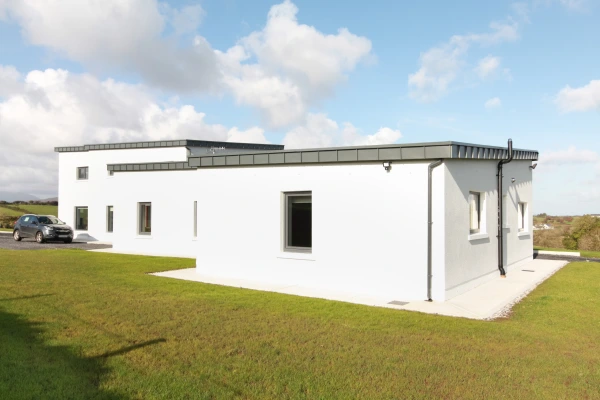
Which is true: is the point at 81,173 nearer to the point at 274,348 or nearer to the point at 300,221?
the point at 300,221

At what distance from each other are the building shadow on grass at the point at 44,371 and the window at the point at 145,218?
599 inches

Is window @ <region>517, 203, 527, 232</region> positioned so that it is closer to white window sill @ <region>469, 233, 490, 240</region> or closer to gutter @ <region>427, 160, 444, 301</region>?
white window sill @ <region>469, 233, 490, 240</region>

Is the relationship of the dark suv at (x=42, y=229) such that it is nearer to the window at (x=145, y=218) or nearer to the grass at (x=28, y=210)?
the window at (x=145, y=218)

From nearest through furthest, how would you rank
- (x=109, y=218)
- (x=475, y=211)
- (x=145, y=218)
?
1. (x=475, y=211)
2. (x=145, y=218)
3. (x=109, y=218)

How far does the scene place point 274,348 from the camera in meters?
6.00

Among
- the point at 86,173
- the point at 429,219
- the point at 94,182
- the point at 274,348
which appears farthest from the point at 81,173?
the point at 274,348

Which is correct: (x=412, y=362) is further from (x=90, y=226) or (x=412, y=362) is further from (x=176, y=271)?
(x=90, y=226)

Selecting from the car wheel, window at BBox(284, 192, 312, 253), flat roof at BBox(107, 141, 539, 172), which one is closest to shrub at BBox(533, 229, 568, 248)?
flat roof at BBox(107, 141, 539, 172)

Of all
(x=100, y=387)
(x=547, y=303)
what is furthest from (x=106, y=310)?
(x=547, y=303)

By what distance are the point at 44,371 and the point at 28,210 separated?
52.1m

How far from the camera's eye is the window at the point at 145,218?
21250 mm

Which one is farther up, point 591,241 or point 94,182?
point 94,182

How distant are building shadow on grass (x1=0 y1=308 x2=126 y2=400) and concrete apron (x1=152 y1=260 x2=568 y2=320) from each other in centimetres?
544

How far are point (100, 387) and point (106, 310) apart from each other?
12.0ft
